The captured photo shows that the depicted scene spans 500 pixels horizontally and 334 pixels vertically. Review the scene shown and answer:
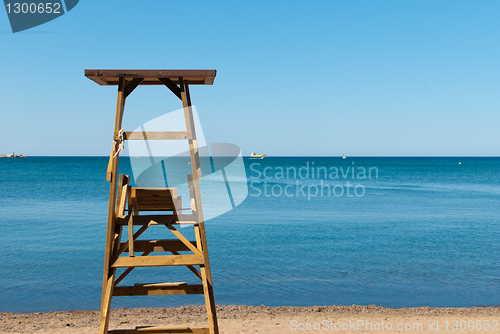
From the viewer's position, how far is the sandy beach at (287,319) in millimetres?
7797

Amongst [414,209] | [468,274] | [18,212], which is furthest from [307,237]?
[18,212]

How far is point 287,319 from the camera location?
27.4 ft

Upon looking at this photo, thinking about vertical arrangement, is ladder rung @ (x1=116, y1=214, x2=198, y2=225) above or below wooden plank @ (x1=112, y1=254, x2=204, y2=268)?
above

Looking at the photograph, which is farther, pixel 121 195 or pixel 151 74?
pixel 121 195

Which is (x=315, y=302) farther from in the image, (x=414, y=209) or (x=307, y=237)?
(x=414, y=209)

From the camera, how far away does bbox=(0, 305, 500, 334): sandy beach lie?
7.80 metres

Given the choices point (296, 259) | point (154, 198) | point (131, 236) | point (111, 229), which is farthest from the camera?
point (296, 259)

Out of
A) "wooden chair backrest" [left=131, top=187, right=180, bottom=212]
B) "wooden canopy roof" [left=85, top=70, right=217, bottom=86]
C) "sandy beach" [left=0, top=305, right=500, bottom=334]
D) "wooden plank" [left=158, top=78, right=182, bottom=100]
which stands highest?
"wooden canopy roof" [left=85, top=70, right=217, bottom=86]

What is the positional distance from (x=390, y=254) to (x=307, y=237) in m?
3.69

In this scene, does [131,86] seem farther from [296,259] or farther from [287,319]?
[296,259]

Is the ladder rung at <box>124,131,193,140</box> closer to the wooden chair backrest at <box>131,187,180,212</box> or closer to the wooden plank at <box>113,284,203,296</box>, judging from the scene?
the wooden chair backrest at <box>131,187,180,212</box>

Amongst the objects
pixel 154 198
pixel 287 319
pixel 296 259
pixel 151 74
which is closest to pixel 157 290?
pixel 154 198

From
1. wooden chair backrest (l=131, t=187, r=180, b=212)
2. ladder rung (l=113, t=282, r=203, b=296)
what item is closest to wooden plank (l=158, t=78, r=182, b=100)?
wooden chair backrest (l=131, t=187, r=180, b=212)

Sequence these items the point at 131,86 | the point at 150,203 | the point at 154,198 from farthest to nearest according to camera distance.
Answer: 1. the point at 150,203
2. the point at 154,198
3. the point at 131,86
